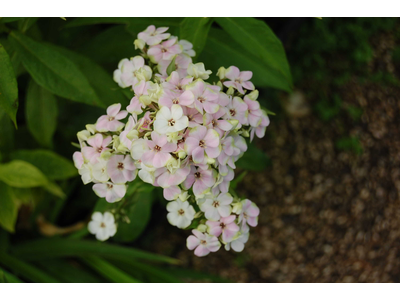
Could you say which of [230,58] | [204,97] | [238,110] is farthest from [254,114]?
[230,58]

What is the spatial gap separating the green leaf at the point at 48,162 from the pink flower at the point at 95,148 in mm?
506

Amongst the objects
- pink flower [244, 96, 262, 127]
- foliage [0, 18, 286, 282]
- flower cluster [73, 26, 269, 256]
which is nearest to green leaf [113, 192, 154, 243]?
foliage [0, 18, 286, 282]

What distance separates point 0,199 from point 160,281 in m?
0.63

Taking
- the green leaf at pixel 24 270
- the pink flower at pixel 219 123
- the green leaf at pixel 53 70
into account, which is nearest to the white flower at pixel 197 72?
the pink flower at pixel 219 123

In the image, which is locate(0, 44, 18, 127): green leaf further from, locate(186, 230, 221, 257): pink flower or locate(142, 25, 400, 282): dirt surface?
locate(142, 25, 400, 282): dirt surface

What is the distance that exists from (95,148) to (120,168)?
2.9 inches

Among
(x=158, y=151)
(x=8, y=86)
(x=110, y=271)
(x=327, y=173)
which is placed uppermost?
(x=158, y=151)

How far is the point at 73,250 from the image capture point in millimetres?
1488

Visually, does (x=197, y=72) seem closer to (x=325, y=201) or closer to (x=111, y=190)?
(x=111, y=190)

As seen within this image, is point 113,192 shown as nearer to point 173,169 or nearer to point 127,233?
point 173,169

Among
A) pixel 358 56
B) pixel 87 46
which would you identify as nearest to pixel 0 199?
pixel 87 46

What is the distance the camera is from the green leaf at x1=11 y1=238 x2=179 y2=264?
4.73 ft

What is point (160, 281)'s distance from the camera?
4.57 feet

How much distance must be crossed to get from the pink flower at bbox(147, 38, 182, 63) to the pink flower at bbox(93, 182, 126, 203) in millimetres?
306
